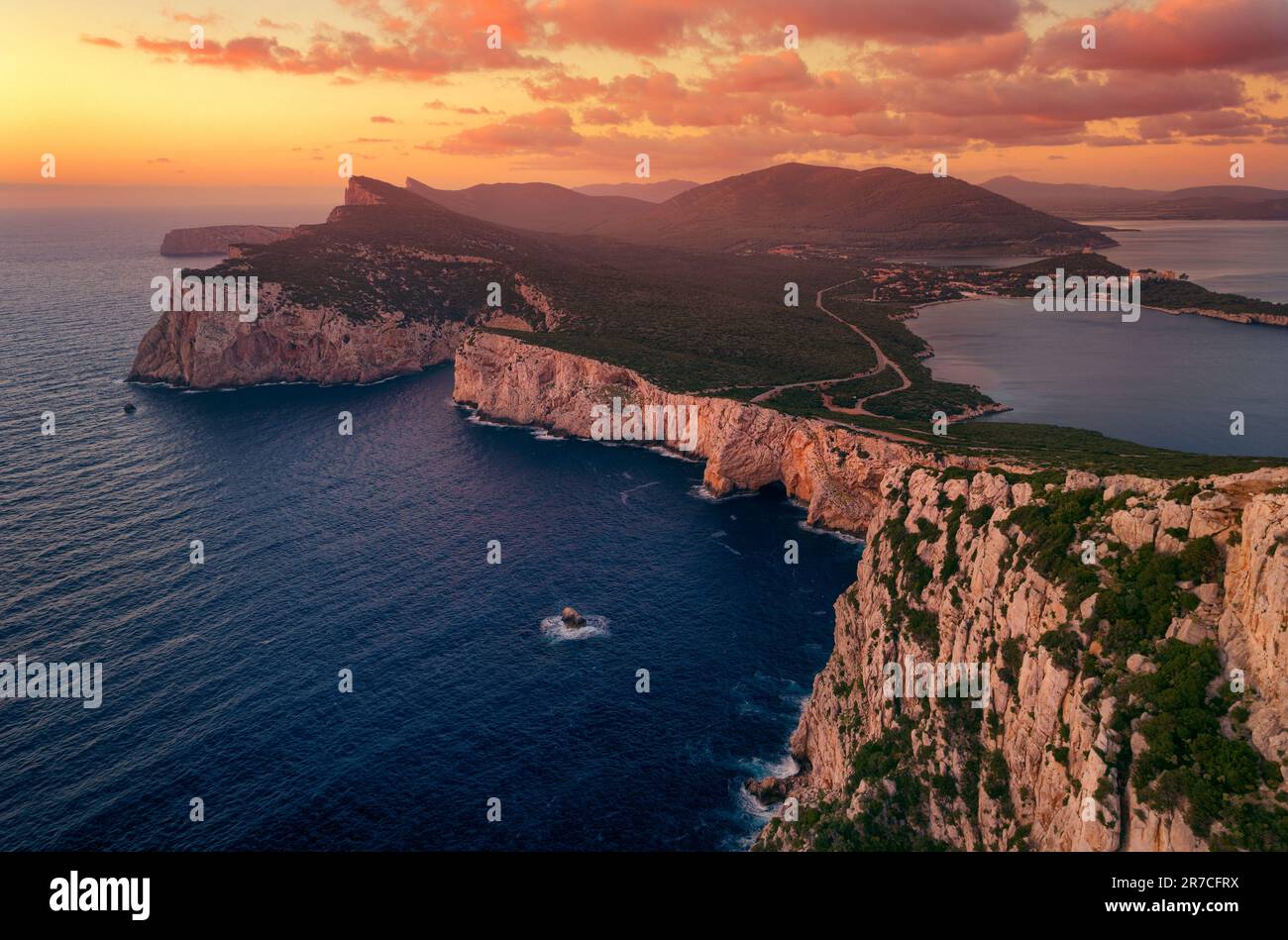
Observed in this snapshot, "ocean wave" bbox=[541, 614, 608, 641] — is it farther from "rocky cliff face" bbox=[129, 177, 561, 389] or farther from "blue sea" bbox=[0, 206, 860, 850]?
"rocky cliff face" bbox=[129, 177, 561, 389]

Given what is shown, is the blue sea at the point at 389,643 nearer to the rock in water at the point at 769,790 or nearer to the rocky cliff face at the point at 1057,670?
the rock in water at the point at 769,790

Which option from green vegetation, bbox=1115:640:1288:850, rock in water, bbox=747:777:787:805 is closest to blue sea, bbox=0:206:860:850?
rock in water, bbox=747:777:787:805

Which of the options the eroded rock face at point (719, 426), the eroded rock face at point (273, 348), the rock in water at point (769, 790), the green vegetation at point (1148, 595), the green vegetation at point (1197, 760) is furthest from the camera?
the eroded rock face at point (273, 348)

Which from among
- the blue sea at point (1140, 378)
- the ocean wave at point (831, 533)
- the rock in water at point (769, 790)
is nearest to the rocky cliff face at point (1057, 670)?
the rock in water at point (769, 790)

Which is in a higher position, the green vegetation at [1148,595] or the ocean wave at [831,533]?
the green vegetation at [1148,595]

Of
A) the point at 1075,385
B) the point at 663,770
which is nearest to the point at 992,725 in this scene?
the point at 663,770

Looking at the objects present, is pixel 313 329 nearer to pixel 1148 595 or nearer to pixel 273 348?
pixel 273 348

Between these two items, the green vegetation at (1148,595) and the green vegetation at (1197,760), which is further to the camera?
the green vegetation at (1148,595)
